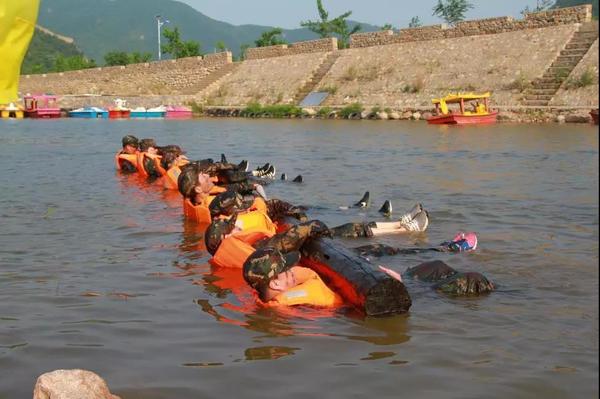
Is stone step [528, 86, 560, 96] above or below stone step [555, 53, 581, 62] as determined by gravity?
below

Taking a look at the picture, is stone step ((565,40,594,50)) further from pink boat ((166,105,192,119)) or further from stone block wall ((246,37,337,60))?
pink boat ((166,105,192,119))

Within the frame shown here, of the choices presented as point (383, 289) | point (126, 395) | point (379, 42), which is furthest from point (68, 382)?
point (379, 42)

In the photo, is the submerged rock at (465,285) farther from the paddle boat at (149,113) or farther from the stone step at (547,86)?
the paddle boat at (149,113)

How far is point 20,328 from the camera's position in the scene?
5.54 m

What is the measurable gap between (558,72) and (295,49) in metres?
24.2

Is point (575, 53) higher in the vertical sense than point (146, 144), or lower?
higher

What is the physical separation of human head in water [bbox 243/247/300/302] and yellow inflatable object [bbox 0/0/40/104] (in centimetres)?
301

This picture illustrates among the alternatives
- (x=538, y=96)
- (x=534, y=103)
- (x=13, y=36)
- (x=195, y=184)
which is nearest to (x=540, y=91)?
(x=538, y=96)

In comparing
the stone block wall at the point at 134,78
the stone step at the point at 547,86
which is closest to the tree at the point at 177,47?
the stone block wall at the point at 134,78

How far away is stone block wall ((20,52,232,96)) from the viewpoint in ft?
202

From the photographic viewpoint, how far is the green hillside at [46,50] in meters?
128

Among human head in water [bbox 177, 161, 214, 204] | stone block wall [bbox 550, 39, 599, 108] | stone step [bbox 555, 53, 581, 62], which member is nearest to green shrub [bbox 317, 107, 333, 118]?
stone step [bbox 555, 53, 581, 62]

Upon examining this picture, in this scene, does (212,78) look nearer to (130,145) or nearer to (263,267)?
(130,145)

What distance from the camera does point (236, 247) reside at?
721 cm
